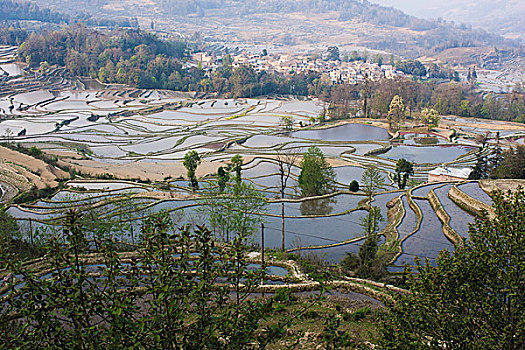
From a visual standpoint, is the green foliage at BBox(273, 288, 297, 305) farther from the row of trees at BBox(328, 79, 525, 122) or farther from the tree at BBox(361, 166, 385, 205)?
the row of trees at BBox(328, 79, 525, 122)

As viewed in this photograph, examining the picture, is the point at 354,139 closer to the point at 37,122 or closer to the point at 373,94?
the point at 373,94


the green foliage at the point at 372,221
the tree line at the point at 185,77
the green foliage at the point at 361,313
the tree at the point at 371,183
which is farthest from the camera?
the tree line at the point at 185,77

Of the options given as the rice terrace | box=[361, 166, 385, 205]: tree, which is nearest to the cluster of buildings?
the rice terrace

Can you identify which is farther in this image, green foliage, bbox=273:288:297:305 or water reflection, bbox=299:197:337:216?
water reflection, bbox=299:197:337:216

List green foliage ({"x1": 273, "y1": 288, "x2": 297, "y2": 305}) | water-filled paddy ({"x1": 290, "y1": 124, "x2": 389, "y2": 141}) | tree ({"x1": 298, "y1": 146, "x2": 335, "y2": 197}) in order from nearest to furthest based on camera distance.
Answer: green foliage ({"x1": 273, "y1": 288, "x2": 297, "y2": 305}), tree ({"x1": 298, "y1": 146, "x2": 335, "y2": 197}), water-filled paddy ({"x1": 290, "y1": 124, "x2": 389, "y2": 141})

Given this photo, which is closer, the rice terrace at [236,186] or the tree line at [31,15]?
the rice terrace at [236,186]

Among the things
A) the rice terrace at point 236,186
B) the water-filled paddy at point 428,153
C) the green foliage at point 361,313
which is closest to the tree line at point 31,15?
the rice terrace at point 236,186

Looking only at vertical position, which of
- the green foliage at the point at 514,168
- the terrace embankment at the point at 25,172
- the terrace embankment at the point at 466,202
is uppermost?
the green foliage at the point at 514,168

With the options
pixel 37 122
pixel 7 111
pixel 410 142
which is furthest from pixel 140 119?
pixel 410 142

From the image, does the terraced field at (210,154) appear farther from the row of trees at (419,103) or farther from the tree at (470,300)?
the tree at (470,300)
